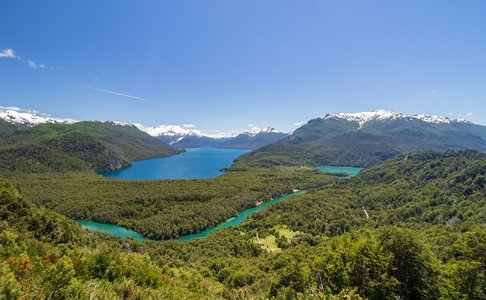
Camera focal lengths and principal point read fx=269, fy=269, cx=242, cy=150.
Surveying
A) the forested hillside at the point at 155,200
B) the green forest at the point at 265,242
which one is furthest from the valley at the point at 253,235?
the forested hillside at the point at 155,200

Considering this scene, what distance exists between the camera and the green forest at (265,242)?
25016mm

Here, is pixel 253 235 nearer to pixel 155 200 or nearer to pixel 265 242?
pixel 265 242

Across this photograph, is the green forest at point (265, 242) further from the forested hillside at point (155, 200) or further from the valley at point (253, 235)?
the forested hillside at point (155, 200)

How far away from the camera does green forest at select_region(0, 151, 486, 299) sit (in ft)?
82.1

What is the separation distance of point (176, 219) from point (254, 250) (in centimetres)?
4312

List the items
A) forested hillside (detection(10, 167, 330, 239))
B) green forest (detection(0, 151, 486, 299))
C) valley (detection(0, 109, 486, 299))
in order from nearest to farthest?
green forest (detection(0, 151, 486, 299)), valley (detection(0, 109, 486, 299)), forested hillside (detection(10, 167, 330, 239))

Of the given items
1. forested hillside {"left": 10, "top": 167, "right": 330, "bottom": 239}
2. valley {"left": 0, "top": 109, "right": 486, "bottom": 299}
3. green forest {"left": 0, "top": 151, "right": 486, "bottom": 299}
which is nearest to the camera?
green forest {"left": 0, "top": 151, "right": 486, "bottom": 299}

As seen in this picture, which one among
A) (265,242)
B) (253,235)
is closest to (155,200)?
(253,235)

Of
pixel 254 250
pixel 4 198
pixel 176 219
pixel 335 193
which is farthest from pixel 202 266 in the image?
pixel 335 193

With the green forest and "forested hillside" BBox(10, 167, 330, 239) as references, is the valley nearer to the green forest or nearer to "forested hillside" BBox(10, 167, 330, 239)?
the green forest

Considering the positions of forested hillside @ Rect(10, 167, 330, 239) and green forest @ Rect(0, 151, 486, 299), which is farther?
forested hillside @ Rect(10, 167, 330, 239)

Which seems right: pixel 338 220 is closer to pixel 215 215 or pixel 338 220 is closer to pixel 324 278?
pixel 215 215

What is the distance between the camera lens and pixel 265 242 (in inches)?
3642

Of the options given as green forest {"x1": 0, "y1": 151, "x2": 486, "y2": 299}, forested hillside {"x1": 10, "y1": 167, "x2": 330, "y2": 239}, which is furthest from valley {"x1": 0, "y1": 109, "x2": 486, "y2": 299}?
forested hillside {"x1": 10, "y1": 167, "x2": 330, "y2": 239}
